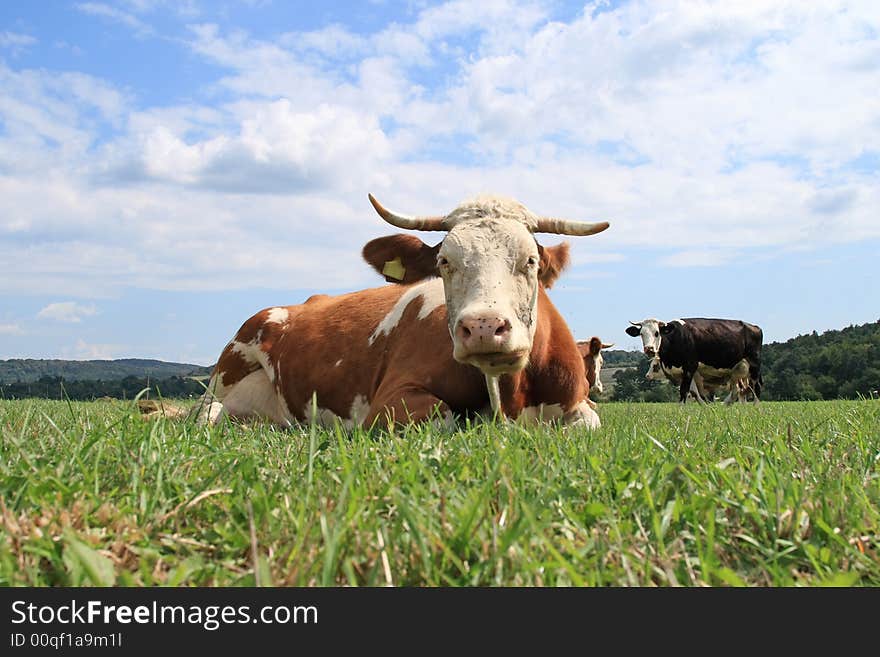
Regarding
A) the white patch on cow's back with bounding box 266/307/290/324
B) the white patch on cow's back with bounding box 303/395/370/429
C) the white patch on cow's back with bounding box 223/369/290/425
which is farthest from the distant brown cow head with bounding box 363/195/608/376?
the white patch on cow's back with bounding box 223/369/290/425

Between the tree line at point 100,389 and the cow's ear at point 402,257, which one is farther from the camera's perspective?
the cow's ear at point 402,257

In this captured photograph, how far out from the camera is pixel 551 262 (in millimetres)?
5727

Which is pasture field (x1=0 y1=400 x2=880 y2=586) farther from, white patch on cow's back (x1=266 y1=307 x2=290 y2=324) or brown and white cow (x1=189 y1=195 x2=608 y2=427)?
white patch on cow's back (x1=266 y1=307 x2=290 y2=324)

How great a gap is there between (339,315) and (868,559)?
6.51 m

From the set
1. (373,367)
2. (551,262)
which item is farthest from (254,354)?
(551,262)

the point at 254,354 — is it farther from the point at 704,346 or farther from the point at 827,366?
the point at 827,366

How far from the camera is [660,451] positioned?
9.07ft

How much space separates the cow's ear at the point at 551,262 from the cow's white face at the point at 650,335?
20.6 m

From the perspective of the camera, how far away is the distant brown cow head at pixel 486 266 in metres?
4.24

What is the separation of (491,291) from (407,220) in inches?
64.0

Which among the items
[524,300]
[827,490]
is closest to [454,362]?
[524,300]

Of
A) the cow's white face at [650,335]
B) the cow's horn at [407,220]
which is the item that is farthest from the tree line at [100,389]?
the cow's white face at [650,335]

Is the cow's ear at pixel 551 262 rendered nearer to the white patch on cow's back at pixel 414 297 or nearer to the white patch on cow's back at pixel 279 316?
the white patch on cow's back at pixel 414 297
